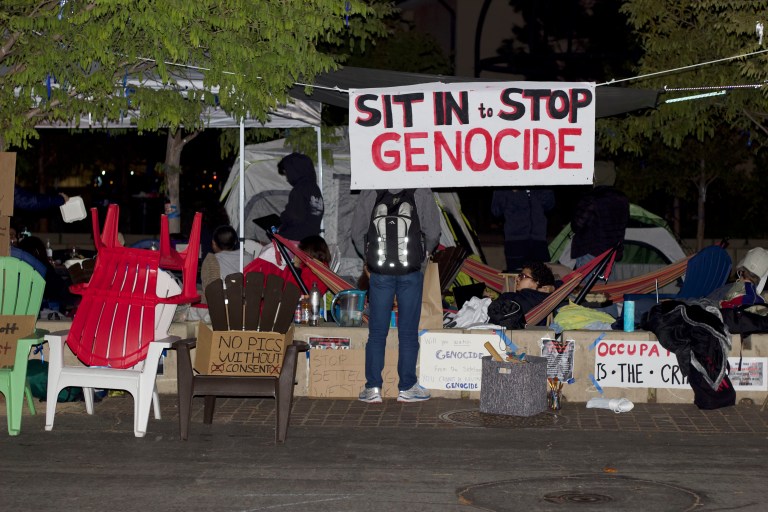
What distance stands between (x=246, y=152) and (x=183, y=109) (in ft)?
22.8

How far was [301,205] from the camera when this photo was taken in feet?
42.4

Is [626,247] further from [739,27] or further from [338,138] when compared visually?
[739,27]

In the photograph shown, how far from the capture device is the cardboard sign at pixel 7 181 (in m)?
9.79

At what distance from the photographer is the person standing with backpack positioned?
9.31m

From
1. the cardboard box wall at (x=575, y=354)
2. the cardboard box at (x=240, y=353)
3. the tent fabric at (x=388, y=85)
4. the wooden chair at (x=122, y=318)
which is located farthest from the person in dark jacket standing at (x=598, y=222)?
the wooden chair at (x=122, y=318)

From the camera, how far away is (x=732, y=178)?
2561 cm

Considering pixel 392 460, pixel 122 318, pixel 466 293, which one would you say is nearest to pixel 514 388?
pixel 392 460

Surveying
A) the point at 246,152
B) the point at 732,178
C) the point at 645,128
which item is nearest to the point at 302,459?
the point at 645,128

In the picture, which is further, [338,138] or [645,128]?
[338,138]

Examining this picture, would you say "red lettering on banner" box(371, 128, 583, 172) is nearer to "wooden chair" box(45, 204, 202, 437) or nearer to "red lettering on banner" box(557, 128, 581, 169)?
"red lettering on banner" box(557, 128, 581, 169)

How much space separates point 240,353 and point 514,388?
2.16 meters

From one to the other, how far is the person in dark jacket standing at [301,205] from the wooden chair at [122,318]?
12.3 feet

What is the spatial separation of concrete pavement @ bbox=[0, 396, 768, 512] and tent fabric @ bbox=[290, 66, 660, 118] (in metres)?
2.99

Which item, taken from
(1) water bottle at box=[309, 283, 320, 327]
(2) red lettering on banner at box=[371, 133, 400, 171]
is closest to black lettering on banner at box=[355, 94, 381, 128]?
(2) red lettering on banner at box=[371, 133, 400, 171]
